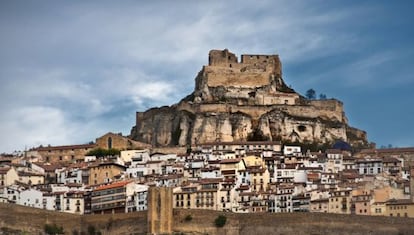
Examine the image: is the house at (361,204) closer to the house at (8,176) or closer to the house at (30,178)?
the house at (30,178)

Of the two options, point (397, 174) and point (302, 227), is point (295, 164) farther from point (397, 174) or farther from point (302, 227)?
point (302, 227)

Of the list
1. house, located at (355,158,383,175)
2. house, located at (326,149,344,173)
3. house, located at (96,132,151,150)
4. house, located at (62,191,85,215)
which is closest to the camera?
house, located at (62,191,85,215)

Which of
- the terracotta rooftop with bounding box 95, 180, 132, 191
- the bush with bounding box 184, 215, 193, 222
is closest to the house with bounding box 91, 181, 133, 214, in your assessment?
the terracotta rooftop with bounding box 95, 180, 132, 191

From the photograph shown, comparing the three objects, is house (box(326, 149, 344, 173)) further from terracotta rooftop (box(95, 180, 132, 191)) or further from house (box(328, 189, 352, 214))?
terracotta rooftop (box(95, 180, 132, 191))

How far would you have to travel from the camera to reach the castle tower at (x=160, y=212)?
58062 millimetres

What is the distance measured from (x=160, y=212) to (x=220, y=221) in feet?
10.0

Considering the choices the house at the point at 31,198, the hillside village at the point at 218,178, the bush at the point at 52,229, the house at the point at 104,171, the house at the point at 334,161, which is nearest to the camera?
the bush at the point at 52,229

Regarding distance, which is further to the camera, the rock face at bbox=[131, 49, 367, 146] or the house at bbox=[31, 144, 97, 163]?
the house at bbox=[31, 144, 97, 163]

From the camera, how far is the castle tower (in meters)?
58.1

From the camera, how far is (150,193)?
5872 centimetres

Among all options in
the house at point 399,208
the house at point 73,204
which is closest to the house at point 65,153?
the house at point 73,204

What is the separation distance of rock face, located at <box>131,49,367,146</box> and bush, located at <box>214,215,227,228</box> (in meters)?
17.5

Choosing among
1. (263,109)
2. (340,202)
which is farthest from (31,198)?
(263,109)

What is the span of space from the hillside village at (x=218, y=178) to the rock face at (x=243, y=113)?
2.36 m
